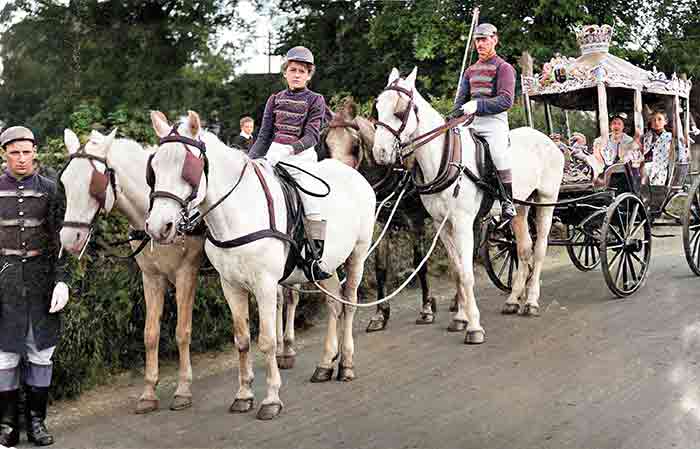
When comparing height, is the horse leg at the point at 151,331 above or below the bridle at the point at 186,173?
below

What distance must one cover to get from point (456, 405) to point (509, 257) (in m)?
4.29

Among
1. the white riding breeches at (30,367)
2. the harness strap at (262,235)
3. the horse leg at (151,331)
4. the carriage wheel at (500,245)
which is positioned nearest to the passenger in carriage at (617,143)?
the carriage wheel at (500,245)

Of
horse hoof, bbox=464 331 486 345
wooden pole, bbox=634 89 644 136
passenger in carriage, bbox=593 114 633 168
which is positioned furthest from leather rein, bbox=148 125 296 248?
wooden pole, bbox=634 89 644 136

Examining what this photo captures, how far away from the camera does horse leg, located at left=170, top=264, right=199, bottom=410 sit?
5062 millimetres

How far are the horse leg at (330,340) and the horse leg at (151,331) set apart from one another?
1294 millimetres

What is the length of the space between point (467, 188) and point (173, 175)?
10.7 feet

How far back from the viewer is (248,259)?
466 centimetres

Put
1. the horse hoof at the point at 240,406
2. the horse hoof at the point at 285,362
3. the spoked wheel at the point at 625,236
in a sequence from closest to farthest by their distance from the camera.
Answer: the horse hoof at the point at 240,406 < the horse hoof at the point at 285,362 < the spoked wheel at the point at 625,236

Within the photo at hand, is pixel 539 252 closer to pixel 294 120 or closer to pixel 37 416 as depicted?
pixel 294 120

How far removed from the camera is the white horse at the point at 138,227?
4342 mm

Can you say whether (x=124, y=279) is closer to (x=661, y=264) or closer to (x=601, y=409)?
(x=601, y=409)

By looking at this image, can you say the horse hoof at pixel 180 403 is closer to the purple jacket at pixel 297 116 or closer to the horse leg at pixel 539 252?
the purple jacket at pixel 297 116

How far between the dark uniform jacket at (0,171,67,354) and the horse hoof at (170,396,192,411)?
103 cm

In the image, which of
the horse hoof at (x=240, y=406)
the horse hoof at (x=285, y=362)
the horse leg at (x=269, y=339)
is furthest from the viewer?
the horse hoof at (x=285, y=362)
